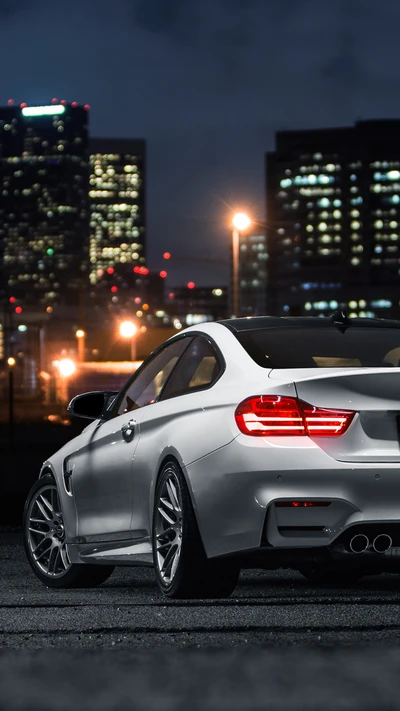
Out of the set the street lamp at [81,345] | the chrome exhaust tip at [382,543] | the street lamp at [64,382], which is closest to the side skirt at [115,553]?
the chrome exhaust tip at [382,543]

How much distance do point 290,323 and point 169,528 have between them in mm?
1329

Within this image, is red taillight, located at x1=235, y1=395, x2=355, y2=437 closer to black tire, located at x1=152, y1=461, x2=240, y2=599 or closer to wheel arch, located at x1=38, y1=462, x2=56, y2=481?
black tire, located at x1=152, y1=461, x2=240, y2=599

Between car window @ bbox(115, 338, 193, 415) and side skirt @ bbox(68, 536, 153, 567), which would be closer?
side skirt @ bbox(68, 536, 153, 567)

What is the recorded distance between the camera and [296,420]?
6.20m

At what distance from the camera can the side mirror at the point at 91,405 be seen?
810 centimetres

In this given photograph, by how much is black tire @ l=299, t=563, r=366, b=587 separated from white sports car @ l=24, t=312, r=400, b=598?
0.33 ft

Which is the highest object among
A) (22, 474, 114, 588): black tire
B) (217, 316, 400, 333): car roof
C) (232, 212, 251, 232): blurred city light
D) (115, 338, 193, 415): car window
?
(232, 212, 251, 232): blurred city light

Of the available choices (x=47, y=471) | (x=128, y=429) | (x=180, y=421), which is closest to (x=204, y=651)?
(x=180, y=421)

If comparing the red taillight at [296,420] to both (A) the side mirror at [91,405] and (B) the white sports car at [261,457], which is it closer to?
(B) the white sports car at [261,457]

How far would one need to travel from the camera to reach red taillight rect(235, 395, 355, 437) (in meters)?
6.20

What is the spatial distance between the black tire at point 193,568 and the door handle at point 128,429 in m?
0.64

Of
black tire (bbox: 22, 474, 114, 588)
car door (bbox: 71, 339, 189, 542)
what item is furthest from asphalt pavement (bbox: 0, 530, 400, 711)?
black tire (bbox: 22, 474, 114, 588)

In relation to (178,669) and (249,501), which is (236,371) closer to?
(249,501)

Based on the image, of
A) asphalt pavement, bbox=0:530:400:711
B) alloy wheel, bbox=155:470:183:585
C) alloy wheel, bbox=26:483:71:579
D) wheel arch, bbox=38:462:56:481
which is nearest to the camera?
asphalt pavement, bbox=0:530:400:711
